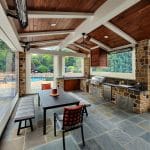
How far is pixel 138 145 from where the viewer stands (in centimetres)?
239

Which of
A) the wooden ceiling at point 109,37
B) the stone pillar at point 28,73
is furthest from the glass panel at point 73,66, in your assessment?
the wooden ceiling at point 109,37

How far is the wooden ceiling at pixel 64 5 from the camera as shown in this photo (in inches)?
95.3

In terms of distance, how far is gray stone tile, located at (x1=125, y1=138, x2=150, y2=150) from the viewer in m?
2.30

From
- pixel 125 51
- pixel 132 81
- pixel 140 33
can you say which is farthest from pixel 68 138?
pixel 125 51

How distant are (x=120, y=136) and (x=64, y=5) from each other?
10.0ft

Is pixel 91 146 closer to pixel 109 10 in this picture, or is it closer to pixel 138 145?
pixel 138 145

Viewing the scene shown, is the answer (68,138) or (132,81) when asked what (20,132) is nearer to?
(68,138)

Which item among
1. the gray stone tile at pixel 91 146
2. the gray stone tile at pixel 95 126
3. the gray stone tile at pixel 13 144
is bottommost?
the gray stone tile at pixel 13 144

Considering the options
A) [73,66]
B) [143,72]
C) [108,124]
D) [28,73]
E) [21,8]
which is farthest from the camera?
[73,66]

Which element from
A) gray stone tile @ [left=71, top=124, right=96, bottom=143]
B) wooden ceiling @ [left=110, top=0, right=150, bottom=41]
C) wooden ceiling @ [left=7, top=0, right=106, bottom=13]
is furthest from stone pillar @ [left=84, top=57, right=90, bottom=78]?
gray stone tile @ [left=71, top=124, right=96, bottom=143]

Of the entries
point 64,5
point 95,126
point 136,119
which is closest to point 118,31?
point 64,5

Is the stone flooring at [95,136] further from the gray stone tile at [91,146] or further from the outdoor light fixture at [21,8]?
the outdoor light fixture at [21,8]

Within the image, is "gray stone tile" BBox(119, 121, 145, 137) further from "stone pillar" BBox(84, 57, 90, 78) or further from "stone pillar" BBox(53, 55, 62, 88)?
"stone pillar" BBox(53, 55, 62, 88)

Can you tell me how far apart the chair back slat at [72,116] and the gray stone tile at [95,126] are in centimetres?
82
